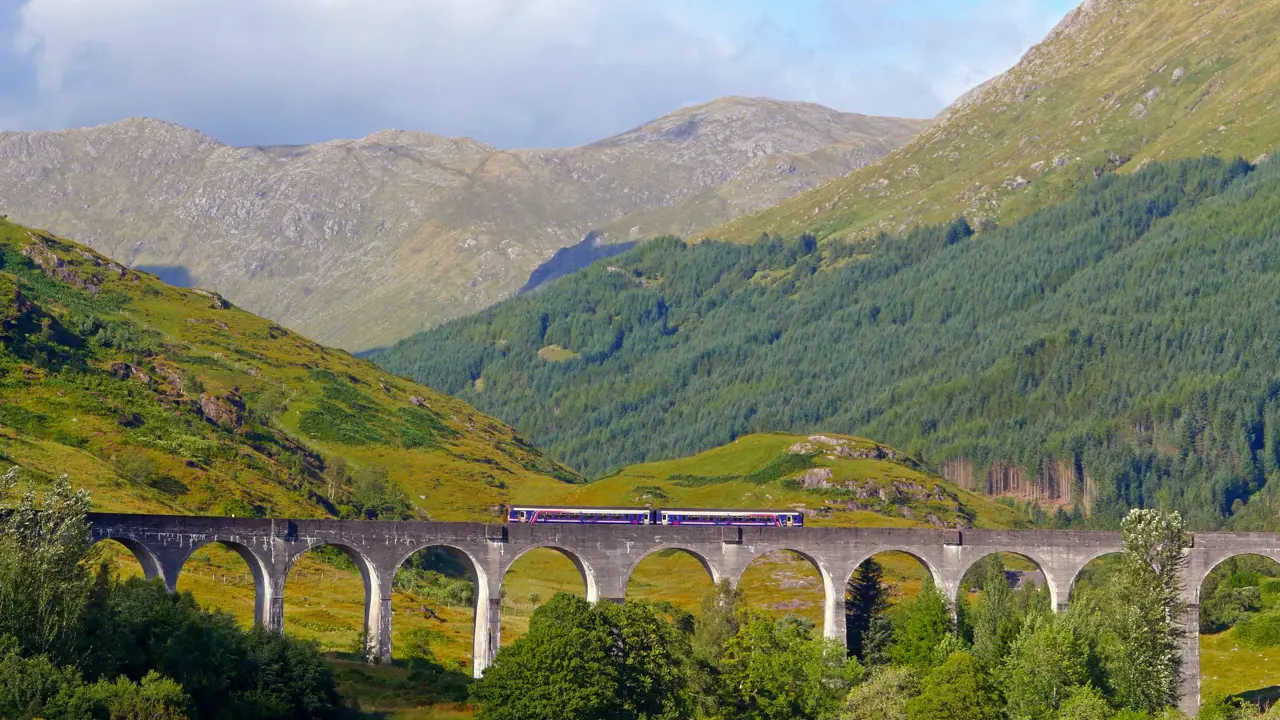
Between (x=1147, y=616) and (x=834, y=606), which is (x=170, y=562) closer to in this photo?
(x=834, y=606)

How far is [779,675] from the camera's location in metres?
96.7

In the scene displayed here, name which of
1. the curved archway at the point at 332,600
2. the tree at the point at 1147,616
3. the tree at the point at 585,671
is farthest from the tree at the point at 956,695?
the curved archway at the point at 332,600

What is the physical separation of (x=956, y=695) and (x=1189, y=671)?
108 ft

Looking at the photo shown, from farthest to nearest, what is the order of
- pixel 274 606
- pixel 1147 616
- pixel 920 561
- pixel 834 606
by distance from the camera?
pixel 920 561 → pixel 834 606 → pixel 1147 616 → pixel 274 606

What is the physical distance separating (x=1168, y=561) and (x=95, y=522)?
71785 millimetres

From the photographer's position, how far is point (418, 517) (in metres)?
172

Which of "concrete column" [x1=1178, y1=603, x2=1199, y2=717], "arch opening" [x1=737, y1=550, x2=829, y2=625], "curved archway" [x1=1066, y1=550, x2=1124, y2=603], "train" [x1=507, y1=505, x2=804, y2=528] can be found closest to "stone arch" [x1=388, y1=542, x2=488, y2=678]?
"train" [x1=507, y1=505, x2=804, y2=528]

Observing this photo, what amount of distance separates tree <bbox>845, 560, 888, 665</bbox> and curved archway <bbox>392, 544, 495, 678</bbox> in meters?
28.1

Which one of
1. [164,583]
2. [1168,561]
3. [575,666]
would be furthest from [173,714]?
[1168,561]

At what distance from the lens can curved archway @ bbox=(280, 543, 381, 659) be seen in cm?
10512

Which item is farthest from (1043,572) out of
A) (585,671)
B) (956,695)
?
(585,671)

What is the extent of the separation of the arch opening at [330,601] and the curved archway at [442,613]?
9.88 feet

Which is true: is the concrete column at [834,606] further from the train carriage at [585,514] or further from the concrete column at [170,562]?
the concrete column at [170,562]

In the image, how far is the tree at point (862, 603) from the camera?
115375 mm
